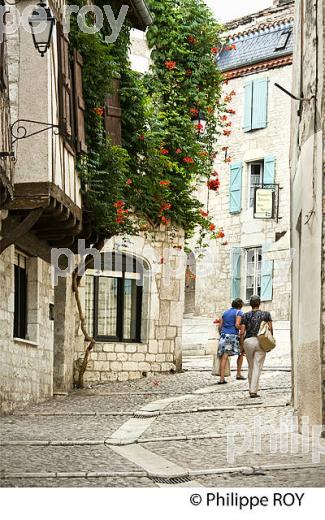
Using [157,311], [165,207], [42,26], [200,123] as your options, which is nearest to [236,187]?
[200,123]

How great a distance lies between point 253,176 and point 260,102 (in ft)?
6.65

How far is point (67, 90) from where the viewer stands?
15609 mm

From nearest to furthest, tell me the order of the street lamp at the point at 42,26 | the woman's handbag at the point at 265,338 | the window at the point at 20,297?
1. the street lamp at the point at 42,26
2. the woman's handbag at the point at 265,338
3. the window at the point at 20,297

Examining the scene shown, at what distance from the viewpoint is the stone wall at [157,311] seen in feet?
71.6

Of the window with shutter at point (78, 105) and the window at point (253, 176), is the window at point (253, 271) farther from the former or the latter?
the window with shutter at point (78, 105)

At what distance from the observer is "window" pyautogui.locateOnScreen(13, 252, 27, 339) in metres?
16.6

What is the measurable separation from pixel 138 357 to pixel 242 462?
12.7m

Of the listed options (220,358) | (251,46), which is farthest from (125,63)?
(251,46)

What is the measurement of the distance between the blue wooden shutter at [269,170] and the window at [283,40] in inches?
115

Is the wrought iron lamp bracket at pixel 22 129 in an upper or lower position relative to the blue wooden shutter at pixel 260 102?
lower

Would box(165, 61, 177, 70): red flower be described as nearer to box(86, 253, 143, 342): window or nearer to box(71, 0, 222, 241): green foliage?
box(71, 0, 222, 241): green foliage

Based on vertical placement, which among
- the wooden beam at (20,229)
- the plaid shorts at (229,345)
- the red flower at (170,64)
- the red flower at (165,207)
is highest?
the red flower at (170,64)

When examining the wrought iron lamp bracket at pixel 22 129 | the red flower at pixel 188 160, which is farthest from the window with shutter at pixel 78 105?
the red flower at pixel 188 160

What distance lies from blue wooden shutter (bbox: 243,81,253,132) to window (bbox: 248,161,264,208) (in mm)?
992
